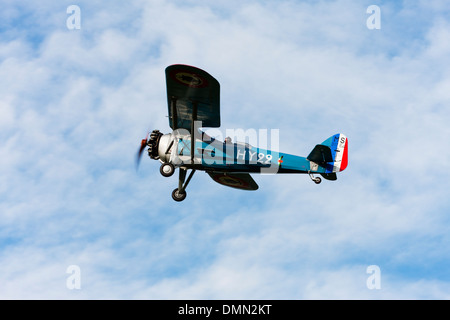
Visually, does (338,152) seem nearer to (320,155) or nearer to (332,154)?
(332,154)

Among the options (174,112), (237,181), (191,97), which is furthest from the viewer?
(237,181)

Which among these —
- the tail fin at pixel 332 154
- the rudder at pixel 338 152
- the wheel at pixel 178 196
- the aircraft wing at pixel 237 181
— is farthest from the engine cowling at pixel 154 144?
the rudder at pixel 338 152

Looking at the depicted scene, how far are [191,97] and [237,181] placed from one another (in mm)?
4934

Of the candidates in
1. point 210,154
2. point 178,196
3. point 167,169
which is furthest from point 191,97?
point 178,196

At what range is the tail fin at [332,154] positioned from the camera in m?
19.1

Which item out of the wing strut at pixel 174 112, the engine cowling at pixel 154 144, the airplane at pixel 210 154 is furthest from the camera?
the engine cowling at pixel 154 144

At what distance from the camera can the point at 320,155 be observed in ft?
62.8

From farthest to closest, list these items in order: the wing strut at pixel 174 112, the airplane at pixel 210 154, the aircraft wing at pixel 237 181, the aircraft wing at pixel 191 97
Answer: the aircraft wing at pixel 237 181 → the airplane at pixel 210 154 → the wing strut at pixel 174 112 → the aircraft wing at pixel 191 97

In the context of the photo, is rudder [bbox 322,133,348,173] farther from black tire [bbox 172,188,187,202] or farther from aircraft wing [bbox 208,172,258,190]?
black tire [bbox 172,188,187,202]

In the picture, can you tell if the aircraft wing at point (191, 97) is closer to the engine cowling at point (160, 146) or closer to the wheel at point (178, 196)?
the engine cowling at point (160, 146)

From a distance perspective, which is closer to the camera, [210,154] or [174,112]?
[174,112]

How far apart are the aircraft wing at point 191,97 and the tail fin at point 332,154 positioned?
11.4 feet

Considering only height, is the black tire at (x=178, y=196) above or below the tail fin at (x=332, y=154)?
below

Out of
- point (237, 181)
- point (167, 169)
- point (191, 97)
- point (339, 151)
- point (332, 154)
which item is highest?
point (191, 97)
